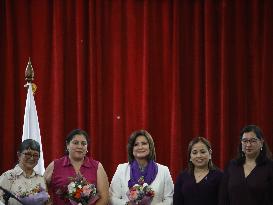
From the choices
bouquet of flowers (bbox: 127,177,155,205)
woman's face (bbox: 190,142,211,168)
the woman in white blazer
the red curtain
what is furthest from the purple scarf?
the red curtain

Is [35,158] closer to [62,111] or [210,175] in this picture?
[210,175]

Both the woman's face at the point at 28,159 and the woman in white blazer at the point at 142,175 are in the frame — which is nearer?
the woman's face at the point at 28,159

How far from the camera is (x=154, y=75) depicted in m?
6.78

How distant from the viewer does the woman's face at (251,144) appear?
4.28 meters

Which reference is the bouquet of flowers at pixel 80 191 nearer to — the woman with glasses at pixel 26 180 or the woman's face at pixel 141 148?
the woman with glasses at pixel 26 180

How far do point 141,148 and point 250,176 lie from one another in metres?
0.94

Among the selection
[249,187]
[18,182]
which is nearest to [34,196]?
[18,182]

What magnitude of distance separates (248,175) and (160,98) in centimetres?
267

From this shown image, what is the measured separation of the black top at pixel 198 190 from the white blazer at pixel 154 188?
0.13 meters

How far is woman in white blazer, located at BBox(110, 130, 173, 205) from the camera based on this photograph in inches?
179

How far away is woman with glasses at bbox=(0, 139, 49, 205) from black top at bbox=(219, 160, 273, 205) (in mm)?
1382

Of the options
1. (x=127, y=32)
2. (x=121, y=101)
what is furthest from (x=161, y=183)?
(x=127, y=32)

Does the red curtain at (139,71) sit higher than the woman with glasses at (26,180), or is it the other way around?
the red curtain at (139,71)

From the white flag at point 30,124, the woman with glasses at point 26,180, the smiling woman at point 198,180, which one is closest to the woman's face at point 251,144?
the smiling woman at point 198,180
